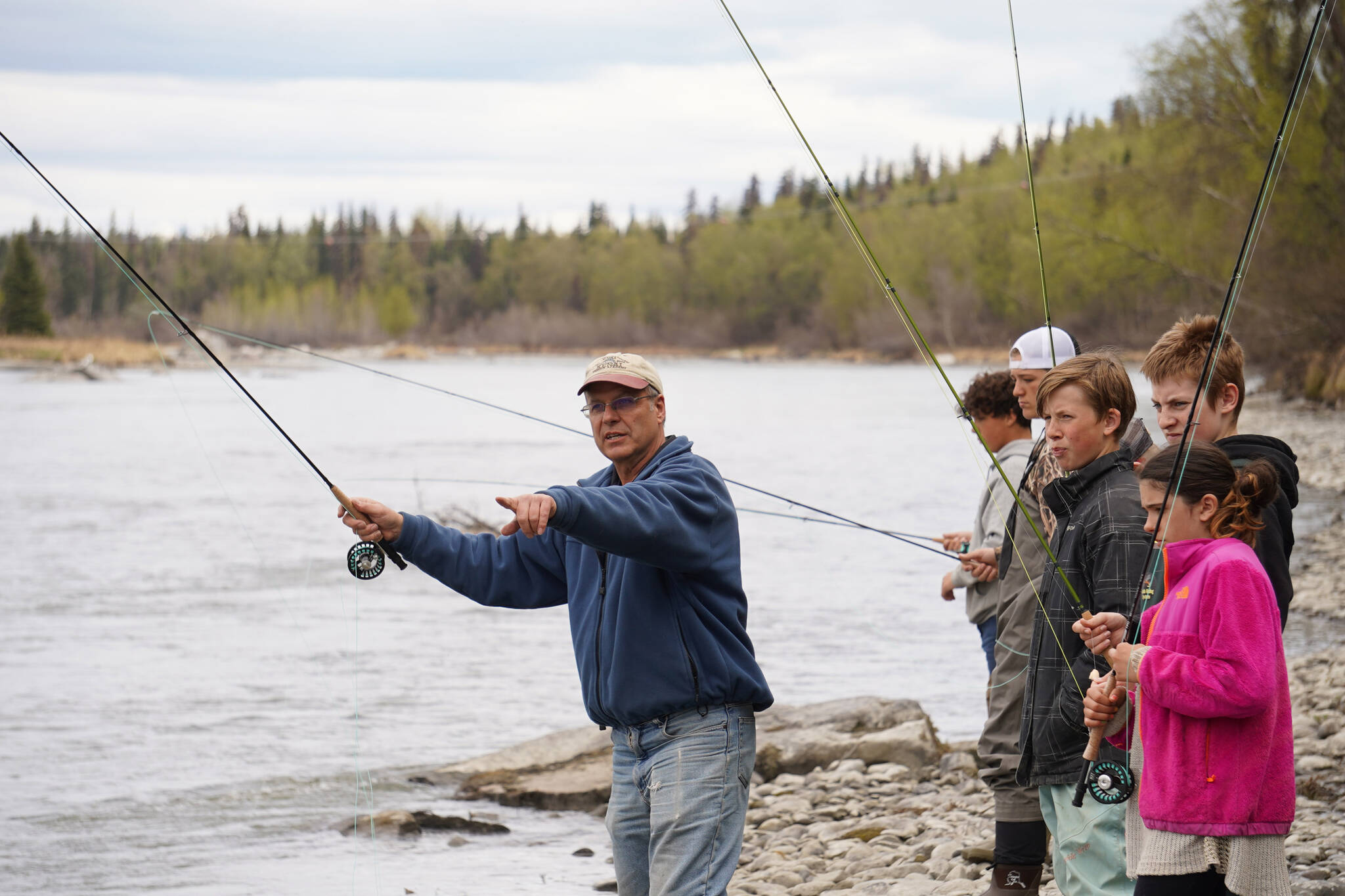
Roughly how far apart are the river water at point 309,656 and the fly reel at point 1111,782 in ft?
10.9

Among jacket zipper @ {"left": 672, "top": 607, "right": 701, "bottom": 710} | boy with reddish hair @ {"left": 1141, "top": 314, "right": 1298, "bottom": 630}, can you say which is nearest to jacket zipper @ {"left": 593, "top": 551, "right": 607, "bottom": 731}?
jacket zipper @ {"left": 672, "top": 607, "right": 701, "bottom": 710}

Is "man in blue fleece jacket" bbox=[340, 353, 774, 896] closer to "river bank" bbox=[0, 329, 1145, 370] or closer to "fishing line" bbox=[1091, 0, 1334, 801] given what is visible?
"fishing line" bbox=[1091, 0, 1334, 801]

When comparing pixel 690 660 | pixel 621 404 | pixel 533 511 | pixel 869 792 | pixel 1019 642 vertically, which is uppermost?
pixel 621 404

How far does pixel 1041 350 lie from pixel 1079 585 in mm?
1079

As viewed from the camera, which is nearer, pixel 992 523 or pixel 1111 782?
pixel 1111 782

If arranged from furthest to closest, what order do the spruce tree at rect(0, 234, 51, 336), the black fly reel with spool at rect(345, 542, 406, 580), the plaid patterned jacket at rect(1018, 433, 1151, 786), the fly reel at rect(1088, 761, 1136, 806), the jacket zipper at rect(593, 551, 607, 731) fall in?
the spruce tree at rect(0, 234, 51, 336) → the black fly reel with spool at rect(345, 542, 406, 580) → the plaid patterned jacket at rect(1018, 433, 1151, 786) → the jacket zipper at rect(593, 551, 607, 731) → the fly reel at rect(1088, 761, 1136, 806)

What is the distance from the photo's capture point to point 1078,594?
10.1 feet

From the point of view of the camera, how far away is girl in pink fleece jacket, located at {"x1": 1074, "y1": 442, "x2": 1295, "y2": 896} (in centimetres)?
Answer: 252

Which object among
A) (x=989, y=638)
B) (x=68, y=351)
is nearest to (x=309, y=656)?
(x=989, y=638)

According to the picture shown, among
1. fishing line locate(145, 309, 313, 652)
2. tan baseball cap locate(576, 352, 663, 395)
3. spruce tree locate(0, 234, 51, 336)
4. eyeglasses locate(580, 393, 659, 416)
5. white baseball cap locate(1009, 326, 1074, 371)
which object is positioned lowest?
fishing line locate(145, 309, 313, 652)

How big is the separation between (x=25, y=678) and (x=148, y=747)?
8.28 feet

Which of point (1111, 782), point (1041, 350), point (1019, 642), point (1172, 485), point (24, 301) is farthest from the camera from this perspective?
point (24, 301)

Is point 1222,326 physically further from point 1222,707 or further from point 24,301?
point 24,301

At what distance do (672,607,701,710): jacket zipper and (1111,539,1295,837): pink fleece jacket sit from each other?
853 mm
